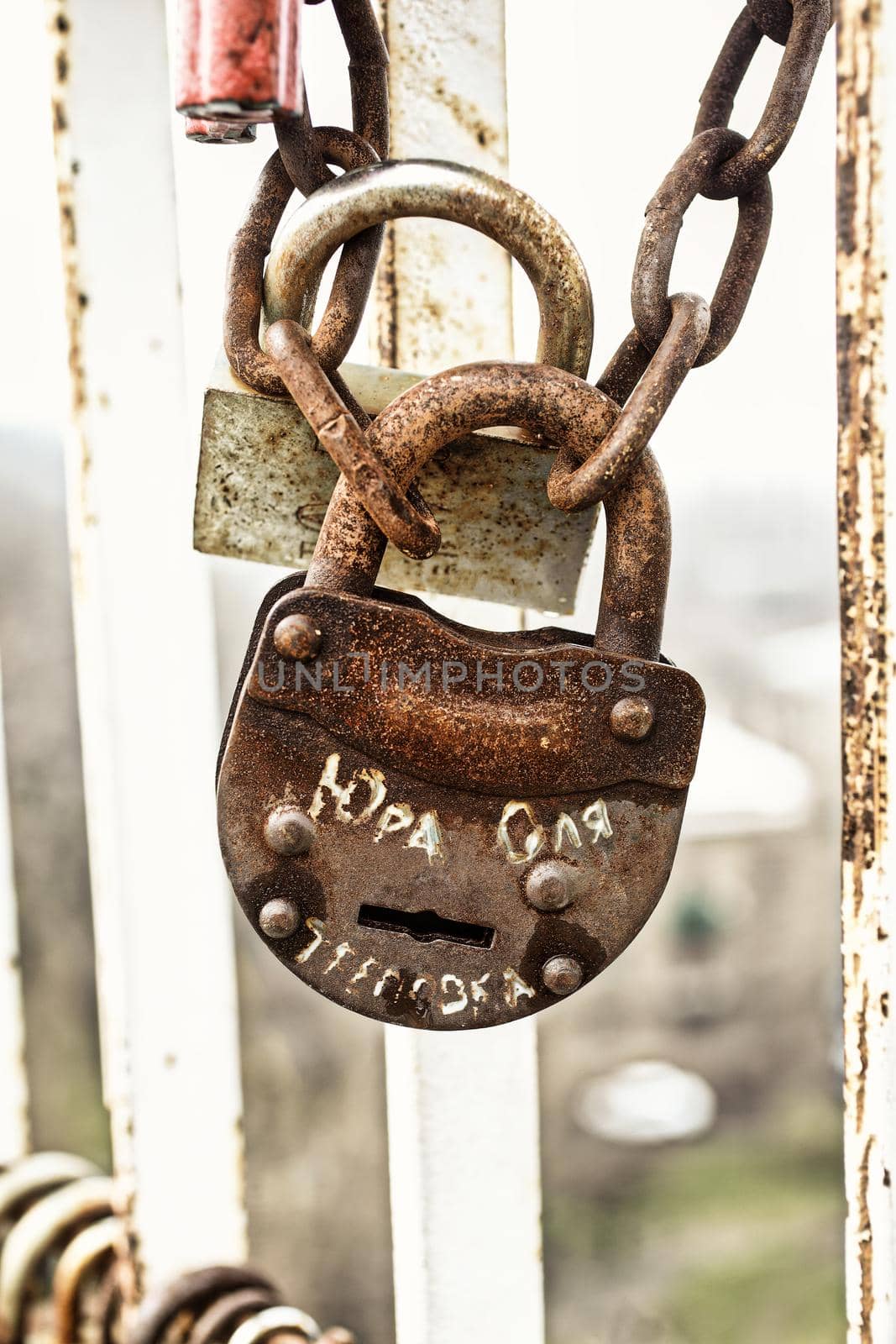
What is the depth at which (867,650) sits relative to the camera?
1.56ft

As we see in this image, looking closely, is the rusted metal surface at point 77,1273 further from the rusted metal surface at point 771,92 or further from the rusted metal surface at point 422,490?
the rusted metal surface at point 771,92

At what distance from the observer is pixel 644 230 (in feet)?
1.47

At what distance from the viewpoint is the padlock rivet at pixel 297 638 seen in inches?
17.4

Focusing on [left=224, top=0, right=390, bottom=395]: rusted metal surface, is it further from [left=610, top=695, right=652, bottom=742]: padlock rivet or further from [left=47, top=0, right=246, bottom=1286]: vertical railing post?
[left=47, top=0, right=246, bottom=1286]: vertical railing post

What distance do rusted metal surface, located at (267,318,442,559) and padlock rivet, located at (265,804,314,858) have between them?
12 centimetres

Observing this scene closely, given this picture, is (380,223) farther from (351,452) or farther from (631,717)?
(631,717)

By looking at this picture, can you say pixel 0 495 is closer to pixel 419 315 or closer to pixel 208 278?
pixel 208 278

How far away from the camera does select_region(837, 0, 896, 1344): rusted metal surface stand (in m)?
0.44

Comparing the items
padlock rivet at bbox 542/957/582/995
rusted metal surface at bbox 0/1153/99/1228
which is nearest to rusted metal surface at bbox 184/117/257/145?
padlock rivet at bbox 542/957/582/995

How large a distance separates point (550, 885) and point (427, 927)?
6cm

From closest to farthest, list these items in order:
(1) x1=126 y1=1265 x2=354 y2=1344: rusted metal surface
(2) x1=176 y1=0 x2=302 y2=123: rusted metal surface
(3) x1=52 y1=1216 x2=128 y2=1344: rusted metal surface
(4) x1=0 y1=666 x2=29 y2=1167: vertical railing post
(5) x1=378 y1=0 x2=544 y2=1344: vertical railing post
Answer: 1. (2) x1=176 y1=0 x2=302 y2=123: rusted metal surface
2. (5) x1=378 y1=0 x2=544 y2=1344: vertical railing post
3. (1) x1=126 y1=1265 x2=354 y2=1344: rusted metal surface
4. (3) x1=52 y1=1216 x2=128 y2=1344: rusted metal surface
5. (4) x1=0 y1=666 x2=29 y2=1167: vertical railing post

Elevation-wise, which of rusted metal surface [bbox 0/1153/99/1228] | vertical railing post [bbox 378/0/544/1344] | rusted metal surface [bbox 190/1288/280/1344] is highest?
vertical railing post [bbox 378/0/544/1344]

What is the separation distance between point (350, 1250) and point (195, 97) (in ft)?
7.59

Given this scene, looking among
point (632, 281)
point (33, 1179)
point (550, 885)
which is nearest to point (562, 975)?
point (550, 885)
